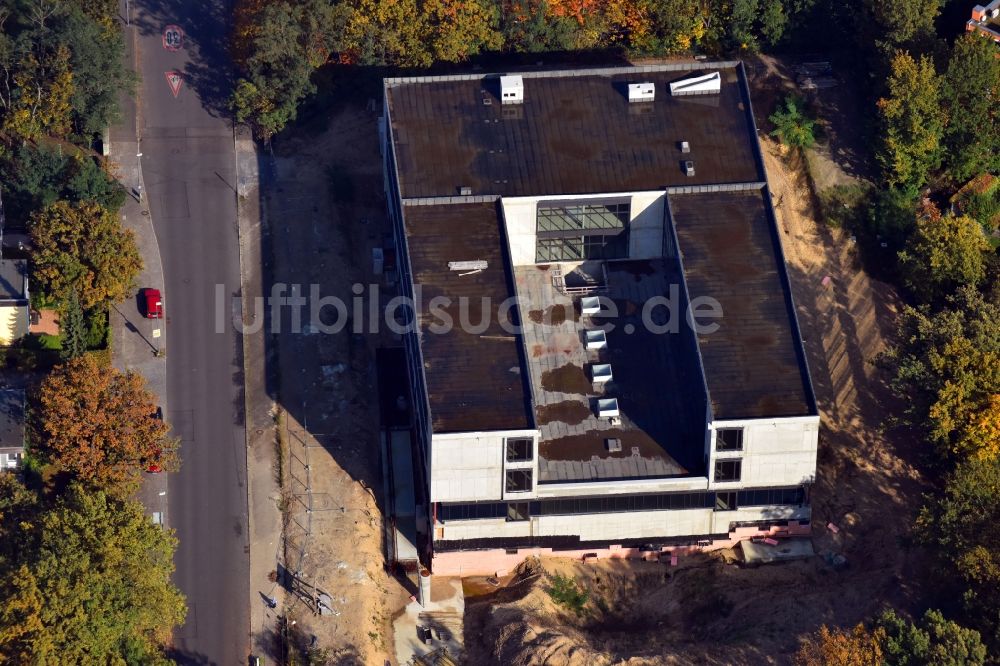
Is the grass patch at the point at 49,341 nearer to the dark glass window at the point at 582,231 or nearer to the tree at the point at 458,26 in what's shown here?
the dark glass window at the point at 582,231

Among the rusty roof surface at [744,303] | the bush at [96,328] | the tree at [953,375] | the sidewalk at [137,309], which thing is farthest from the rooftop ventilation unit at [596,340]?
the bush at [96,328]

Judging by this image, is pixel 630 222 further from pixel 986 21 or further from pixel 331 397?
pixel 986 21

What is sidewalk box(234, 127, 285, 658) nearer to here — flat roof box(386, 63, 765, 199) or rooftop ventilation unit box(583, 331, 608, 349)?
flat roof box(386, 63, 765, 199)

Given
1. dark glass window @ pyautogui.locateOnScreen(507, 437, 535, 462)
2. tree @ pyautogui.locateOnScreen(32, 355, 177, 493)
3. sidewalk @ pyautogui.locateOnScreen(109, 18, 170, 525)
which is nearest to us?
dark glass window @ pyautogui.locateOnScreen(507, 437, 535, 462)

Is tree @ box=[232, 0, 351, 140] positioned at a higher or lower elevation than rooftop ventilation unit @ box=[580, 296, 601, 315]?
higher

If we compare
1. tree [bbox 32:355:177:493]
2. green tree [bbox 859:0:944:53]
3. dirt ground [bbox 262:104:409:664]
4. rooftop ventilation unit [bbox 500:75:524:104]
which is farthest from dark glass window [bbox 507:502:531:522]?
green tree [bbox 859:0:944:53]

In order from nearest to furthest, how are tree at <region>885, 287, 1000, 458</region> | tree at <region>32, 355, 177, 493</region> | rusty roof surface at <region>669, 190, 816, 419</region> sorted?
tree at <region>32, 355, 177, 493</region>, rusty roof surface at <region>669, 190, 816, 419</region>, tree at <region>885, 287, 1000, 458</region>
